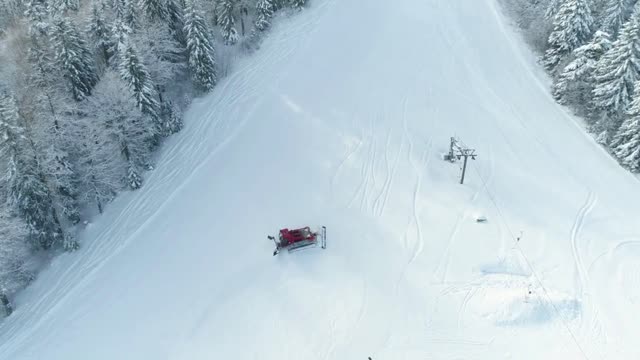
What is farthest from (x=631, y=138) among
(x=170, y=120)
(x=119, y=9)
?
(x=119, y=9)

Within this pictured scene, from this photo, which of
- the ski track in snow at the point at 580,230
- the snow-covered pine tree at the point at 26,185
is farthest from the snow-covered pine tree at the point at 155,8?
the ski track in snow at the point at 580,230

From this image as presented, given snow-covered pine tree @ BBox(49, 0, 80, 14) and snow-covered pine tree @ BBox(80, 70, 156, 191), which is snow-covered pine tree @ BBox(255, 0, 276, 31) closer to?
snow-covered pine tree @ BBox(80, 70, 156, 191)

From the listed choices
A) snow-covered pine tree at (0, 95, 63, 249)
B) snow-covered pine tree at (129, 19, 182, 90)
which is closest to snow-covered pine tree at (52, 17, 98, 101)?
snow-covered pine tree at (129, 19, 182, 90)

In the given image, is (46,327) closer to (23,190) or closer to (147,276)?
(147,276)

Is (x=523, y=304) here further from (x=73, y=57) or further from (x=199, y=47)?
(x=73, y=57)

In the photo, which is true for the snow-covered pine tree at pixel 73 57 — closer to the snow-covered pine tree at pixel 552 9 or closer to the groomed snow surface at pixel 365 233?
the groomed snow surface at pixel 365 233

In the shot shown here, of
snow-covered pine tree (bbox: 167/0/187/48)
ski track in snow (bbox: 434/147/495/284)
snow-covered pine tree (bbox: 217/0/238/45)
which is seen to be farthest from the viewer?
snow-covered pine tree (bbox: 217/0/238/45)

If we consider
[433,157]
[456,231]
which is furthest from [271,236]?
[433,157]
